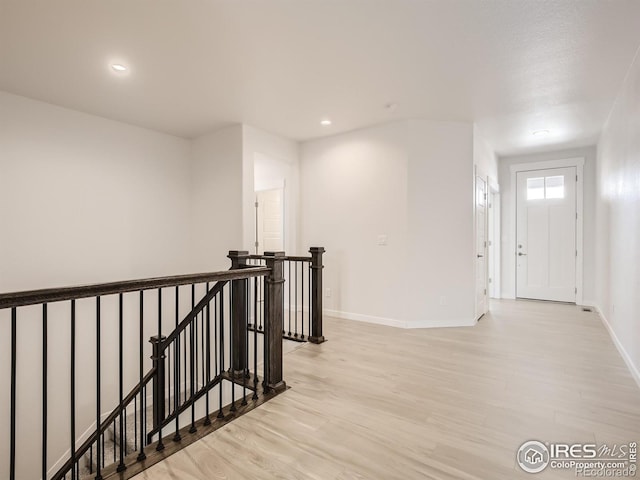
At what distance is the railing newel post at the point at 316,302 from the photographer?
3762 millimetres

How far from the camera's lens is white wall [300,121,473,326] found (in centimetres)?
433

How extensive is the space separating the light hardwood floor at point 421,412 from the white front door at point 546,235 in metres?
2.46

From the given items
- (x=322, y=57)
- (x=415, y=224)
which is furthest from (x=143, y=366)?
(x=415, y=224)

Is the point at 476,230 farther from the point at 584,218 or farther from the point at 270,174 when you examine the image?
the point at 270,174

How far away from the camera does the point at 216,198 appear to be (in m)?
4.82

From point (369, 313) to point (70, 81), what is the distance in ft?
14.0

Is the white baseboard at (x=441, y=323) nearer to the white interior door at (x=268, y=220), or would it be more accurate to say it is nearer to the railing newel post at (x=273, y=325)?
the railing newel post at (x=273, y=325)

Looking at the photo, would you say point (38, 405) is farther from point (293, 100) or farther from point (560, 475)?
point (560, 475)

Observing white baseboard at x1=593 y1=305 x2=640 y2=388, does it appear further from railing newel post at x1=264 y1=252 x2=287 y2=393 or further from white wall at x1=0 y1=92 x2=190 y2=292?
white wall at x1=0 y1=92 x2=190 y2=292

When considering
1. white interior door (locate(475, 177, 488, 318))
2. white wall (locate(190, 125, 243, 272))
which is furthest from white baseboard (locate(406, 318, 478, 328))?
white wall (locate(190, 125, 243, 272))

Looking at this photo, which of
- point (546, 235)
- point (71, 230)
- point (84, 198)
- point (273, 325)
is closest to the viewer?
point (273, 325)

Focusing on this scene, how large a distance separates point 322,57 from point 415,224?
2.36 meters

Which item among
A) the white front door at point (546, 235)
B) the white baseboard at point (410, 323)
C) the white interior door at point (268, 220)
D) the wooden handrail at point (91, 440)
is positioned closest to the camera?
the wooden handrail at point (91, 440)

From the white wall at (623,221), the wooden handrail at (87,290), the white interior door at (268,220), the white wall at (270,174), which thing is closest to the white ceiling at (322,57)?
the white wall at (623,221)
